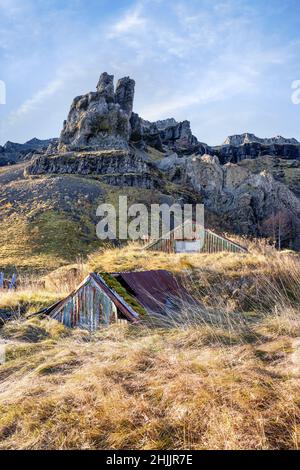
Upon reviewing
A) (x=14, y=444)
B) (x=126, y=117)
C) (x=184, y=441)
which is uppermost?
(x=126, y=117)

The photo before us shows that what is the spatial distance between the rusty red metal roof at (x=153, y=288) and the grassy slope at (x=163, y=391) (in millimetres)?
1822

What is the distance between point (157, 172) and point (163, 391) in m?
60.3

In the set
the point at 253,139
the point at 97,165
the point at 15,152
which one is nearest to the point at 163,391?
the point at 97,165

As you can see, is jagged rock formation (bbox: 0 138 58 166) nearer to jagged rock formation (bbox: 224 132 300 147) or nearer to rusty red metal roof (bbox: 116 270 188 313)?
jagged rock formation (bbox: 224 132 300 147)

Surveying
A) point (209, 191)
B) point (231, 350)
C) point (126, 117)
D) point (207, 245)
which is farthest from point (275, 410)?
point (126, 117)

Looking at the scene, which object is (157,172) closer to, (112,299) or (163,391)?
(112,299)

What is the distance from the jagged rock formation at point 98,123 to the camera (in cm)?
6994

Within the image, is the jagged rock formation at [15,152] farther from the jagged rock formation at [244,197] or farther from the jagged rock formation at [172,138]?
the jagged rock formation at [244,197]

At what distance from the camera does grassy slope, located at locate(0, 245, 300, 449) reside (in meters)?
2.47

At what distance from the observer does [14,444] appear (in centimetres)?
262

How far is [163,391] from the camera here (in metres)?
2.98

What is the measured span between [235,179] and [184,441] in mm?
59323

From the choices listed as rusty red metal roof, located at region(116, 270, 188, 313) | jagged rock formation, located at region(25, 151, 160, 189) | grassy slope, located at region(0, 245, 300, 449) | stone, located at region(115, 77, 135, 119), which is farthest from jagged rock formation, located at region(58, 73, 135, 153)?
grassy slope, located at region(0, 245, 300, 449)
